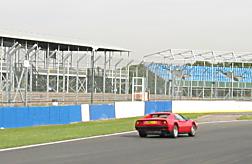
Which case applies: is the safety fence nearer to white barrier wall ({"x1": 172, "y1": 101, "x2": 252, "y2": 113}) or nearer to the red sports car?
white barrier wall ({"x1": 172, "y1": 101, "x2": 252, "y2": 113})

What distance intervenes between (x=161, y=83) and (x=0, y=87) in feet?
60.9

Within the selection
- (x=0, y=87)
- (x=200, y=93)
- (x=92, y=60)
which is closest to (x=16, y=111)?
(x=0, y=87)

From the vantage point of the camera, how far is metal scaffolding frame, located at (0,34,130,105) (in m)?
35.6

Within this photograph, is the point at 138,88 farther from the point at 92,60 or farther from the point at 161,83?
the point at 92,60

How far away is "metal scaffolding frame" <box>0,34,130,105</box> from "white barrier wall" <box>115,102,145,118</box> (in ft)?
7.20

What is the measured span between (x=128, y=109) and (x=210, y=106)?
618 inches

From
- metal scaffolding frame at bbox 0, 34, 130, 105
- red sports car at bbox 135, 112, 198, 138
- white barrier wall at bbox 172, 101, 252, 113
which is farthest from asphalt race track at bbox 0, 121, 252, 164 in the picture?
white barrier wall at bbox 172, 101, 252, 113

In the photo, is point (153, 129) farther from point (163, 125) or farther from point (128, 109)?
point (128, 109)

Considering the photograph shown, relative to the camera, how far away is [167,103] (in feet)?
166

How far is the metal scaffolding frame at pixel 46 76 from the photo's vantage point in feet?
117

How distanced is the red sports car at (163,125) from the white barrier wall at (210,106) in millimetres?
28024

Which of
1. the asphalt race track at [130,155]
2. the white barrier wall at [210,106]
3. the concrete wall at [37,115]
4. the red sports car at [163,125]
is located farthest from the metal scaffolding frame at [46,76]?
the asphalt race track at [130,155]

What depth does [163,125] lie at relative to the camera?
23.3m

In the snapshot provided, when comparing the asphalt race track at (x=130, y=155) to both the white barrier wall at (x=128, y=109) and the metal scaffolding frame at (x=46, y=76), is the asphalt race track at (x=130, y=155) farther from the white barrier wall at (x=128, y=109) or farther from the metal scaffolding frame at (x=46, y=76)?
the white barrier wall at (x=128, y=109)
